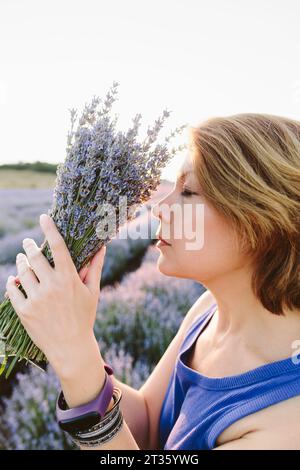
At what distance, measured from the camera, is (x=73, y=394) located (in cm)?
148

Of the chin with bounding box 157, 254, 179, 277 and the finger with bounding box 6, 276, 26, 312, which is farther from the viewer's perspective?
the chin with bounding box 157, 254, 179, 277

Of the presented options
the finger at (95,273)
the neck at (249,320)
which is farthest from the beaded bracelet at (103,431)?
the neck at (249,320)

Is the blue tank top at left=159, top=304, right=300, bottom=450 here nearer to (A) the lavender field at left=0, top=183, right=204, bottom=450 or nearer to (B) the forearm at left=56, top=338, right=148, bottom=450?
(B) the forearm at left=56, top=338, right=148, bottom=450

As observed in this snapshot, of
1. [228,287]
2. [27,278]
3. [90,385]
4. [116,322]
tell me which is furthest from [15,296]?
[116,322]

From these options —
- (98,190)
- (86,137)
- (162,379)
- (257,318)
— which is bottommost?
(162,379)

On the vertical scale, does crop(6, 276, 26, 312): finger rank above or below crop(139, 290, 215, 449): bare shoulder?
above

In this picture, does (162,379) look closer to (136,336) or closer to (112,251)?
(136,336)

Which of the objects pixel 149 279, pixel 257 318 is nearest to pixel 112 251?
pixel 149 279

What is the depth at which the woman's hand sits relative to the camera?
1.45 metres

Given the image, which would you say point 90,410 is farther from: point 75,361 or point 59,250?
point 59,250

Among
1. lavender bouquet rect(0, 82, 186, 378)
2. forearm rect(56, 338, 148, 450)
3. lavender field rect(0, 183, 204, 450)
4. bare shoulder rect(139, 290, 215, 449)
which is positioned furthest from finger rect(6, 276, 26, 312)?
bare shoulder rect(139, 290, 215, 449)

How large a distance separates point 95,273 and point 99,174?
0.29 m

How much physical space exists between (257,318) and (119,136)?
84cm

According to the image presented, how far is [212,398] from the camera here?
1.82 m
